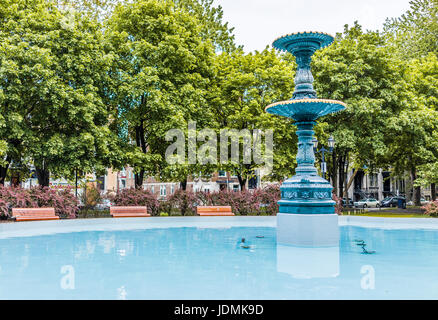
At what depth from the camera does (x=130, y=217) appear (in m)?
22.3

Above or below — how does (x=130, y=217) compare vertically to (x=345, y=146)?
below

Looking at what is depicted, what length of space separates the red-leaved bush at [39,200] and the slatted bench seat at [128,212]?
2161 millimetres

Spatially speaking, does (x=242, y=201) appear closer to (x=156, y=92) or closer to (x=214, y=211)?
(x=214, y=211)

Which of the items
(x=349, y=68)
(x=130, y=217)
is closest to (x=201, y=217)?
(x=130, y=217)

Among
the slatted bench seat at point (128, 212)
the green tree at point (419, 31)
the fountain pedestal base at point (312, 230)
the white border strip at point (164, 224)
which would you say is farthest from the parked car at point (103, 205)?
the green tree at point (419, 31)

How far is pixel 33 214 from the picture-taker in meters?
19.4

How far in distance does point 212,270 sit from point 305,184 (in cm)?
586

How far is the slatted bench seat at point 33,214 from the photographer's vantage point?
18.8 meters

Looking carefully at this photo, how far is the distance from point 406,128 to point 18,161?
1089 inches

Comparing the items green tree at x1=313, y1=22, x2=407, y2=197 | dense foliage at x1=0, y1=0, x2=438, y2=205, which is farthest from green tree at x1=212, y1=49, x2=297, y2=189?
green tree at x1=313, y1=22, x2=407, y2=197

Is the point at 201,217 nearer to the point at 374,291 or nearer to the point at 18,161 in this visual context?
the point at 18,161

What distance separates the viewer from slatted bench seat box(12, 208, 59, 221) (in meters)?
18.8

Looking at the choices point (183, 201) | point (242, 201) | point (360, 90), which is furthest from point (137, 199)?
point (360, 90)

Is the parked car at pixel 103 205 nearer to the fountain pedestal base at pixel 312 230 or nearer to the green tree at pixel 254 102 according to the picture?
the green tree at pixel 254 102
